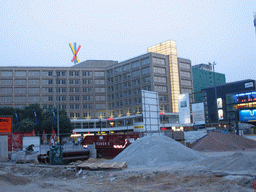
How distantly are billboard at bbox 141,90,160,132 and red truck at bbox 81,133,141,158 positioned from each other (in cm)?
482

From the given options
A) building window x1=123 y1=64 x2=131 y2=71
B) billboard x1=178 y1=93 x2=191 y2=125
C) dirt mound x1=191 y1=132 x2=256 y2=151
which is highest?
building window x1=123 y1=64 x2=131 y2=71

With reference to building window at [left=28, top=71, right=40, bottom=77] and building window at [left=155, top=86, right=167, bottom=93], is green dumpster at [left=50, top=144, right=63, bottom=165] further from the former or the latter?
building window at [left=28, top=71, right=40, bottom=77]

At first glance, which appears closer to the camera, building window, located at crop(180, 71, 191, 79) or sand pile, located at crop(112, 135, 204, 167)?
sand pile, located at crop(112, 135, 204, 167)

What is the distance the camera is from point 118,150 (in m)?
25.7

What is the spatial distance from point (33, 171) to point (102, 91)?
3188 inches

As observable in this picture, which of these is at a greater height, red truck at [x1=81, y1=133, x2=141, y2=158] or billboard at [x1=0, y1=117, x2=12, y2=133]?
billboard at [x1=0, y1=117, x2=12, y2=133]

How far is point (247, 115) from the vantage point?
157 feet

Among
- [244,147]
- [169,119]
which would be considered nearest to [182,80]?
[169,119]

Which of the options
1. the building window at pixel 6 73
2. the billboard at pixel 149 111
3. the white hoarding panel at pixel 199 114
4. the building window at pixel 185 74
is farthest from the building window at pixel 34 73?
the billboard at pixel 149 111

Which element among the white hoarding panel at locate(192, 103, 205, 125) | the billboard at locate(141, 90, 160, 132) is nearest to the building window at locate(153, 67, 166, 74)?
the white hoarding panel at locate(192, 103, 205, 125)

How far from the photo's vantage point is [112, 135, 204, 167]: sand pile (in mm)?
19234

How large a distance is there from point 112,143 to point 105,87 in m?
74.1

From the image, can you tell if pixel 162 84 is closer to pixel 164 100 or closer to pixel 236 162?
pixel 164 100

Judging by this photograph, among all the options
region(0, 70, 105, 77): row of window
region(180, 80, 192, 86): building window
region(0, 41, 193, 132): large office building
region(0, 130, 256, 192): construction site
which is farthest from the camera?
region(180, 80, 192, 86): building window
